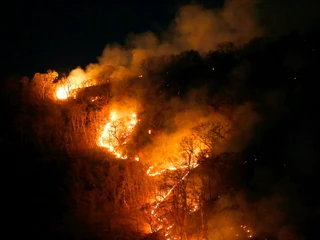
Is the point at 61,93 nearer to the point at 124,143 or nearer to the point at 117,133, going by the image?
the point at 117,133

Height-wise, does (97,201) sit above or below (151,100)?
below

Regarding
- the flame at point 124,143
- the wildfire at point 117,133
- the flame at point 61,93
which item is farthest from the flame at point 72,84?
the wildfire at point 117,133

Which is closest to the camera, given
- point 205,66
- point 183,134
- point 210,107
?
point 183,134

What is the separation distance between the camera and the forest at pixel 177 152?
43.8 ft

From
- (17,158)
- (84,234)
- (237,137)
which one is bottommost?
(84,234)

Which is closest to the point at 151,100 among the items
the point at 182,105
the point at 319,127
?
the point at 182,105

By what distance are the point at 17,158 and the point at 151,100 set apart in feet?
24.3

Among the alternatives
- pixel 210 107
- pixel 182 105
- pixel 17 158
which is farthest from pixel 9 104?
pixel 210 107

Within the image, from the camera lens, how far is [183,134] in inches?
675

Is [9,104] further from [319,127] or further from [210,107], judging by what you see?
[319,127]

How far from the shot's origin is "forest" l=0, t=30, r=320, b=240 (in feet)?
43.8

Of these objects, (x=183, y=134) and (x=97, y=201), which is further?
(x=183, y=134)

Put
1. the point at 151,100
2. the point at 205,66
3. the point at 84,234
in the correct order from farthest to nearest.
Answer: the point at 205,66 < the point at 151,100 < the point at 84,234

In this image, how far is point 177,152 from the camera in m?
16.4
